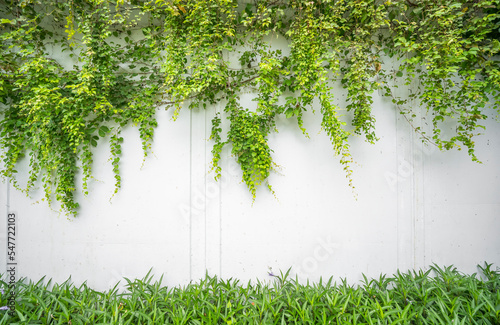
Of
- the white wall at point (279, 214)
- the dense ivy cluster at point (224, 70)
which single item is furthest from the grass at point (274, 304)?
the dense ivy cluster at point (224, 70)

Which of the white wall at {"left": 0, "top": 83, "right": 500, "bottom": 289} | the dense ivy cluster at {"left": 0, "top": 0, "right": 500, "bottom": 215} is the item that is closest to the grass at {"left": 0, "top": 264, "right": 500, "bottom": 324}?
the white wall at {"left": 0, "top": 83, "right": 500, "bottom": 289}

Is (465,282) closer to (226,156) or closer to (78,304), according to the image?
(226,156)

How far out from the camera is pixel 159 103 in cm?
249

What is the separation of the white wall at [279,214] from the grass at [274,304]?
204mm

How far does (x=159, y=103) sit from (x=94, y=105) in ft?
1.77

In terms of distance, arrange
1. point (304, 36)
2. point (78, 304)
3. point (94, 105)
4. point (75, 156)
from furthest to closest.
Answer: point (75, 156), point (94, 105), point (304, 36), point (78, 304)

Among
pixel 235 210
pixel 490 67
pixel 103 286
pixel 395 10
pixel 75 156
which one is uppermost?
pixel 395 10

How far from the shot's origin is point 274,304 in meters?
2.06

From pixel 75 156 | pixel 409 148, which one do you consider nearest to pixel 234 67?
pixel 75 156

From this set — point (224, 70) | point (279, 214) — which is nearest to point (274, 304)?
point (279, 214)

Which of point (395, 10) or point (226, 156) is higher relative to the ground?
point (395, 10)

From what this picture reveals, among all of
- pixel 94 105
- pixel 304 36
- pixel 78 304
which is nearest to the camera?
pixel 78 304

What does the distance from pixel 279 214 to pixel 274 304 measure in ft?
2.56

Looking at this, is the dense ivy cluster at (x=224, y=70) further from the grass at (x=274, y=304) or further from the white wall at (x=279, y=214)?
the grass at (x=274, y=304)
